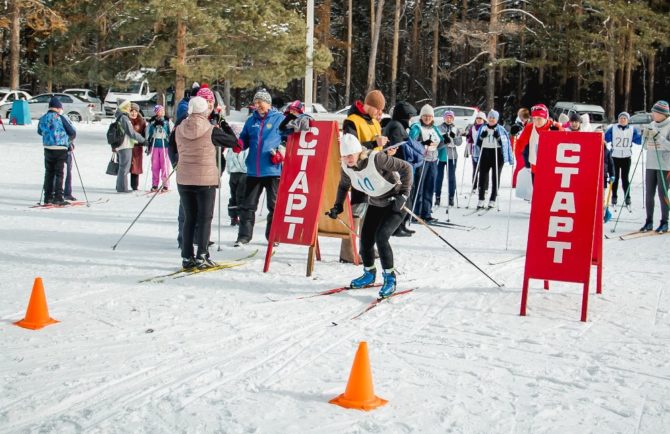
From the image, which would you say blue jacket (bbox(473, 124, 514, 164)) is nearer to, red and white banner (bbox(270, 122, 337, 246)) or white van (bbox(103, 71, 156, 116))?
red and white banner (bbox(270, 122, 337, 246))

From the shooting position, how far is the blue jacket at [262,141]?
30.9 ft

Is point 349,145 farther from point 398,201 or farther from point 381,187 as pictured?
point 398,201

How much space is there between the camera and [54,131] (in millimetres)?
13242

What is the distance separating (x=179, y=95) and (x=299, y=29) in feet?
14.7

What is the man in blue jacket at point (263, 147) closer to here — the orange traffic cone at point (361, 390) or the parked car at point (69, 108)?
the orange traffic cone at point (361, 390)

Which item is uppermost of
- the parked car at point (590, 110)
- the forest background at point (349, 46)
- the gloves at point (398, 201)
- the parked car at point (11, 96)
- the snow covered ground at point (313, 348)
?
the forest background at point (349, 46)

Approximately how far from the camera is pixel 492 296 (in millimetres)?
7508

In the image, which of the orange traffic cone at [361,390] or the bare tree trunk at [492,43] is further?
the bare tree trunk at [492,43]

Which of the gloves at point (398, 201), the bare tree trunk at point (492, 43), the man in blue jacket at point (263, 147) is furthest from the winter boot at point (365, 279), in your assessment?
the bare tree trunk at point (492, 43)

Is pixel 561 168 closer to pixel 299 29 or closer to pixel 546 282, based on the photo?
pixel 546 282

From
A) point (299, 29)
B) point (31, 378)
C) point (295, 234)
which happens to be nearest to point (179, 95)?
point (299, 29)

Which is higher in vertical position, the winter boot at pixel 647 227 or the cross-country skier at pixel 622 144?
the cross-country skier at pixel 622 144

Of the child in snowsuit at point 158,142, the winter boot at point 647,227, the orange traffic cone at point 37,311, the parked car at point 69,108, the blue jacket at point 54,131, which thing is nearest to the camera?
the orange traffic cone at point 37,311

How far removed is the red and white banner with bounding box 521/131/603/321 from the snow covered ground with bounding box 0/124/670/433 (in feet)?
1.56
